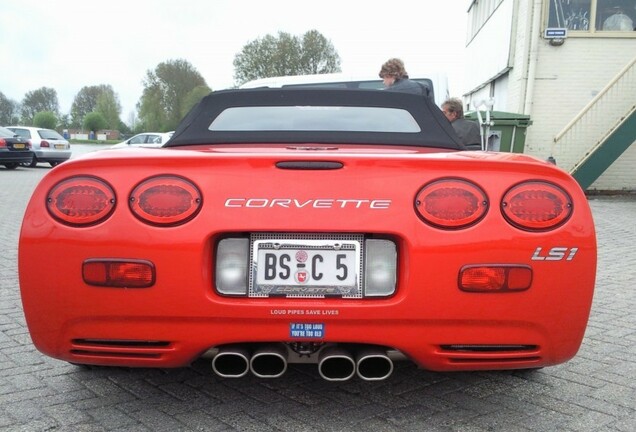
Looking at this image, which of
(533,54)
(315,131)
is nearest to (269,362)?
(315,131)

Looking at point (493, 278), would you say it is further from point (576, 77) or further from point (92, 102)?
point (92, 102)

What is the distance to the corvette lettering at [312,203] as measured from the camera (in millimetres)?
2070

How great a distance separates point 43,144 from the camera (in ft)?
68.4

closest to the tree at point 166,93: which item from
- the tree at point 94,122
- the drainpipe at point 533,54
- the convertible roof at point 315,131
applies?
the tree at point 94,122

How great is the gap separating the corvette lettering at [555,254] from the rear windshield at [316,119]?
3.47 ft

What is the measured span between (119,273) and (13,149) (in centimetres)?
1948

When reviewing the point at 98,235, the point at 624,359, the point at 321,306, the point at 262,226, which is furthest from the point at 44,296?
the point at 624,359

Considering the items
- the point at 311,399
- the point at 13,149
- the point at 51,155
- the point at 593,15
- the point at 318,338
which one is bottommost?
the point at 51,155

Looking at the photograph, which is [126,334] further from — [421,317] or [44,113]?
[44,113]

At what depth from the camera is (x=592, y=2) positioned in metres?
13.8

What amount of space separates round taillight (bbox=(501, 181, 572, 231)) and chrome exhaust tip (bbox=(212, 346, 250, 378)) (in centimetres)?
100

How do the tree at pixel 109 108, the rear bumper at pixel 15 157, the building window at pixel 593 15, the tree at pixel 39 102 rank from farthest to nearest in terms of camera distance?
the tree at pixel 39 102
the tree at pixel 109 108
the rear bumper at pixel 15 157
the building window at pixel 593 15

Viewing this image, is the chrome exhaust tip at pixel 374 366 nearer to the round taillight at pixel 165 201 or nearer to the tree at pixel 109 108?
the round taillight at pixel 165 201

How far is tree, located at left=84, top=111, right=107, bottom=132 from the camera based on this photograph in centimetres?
9350
